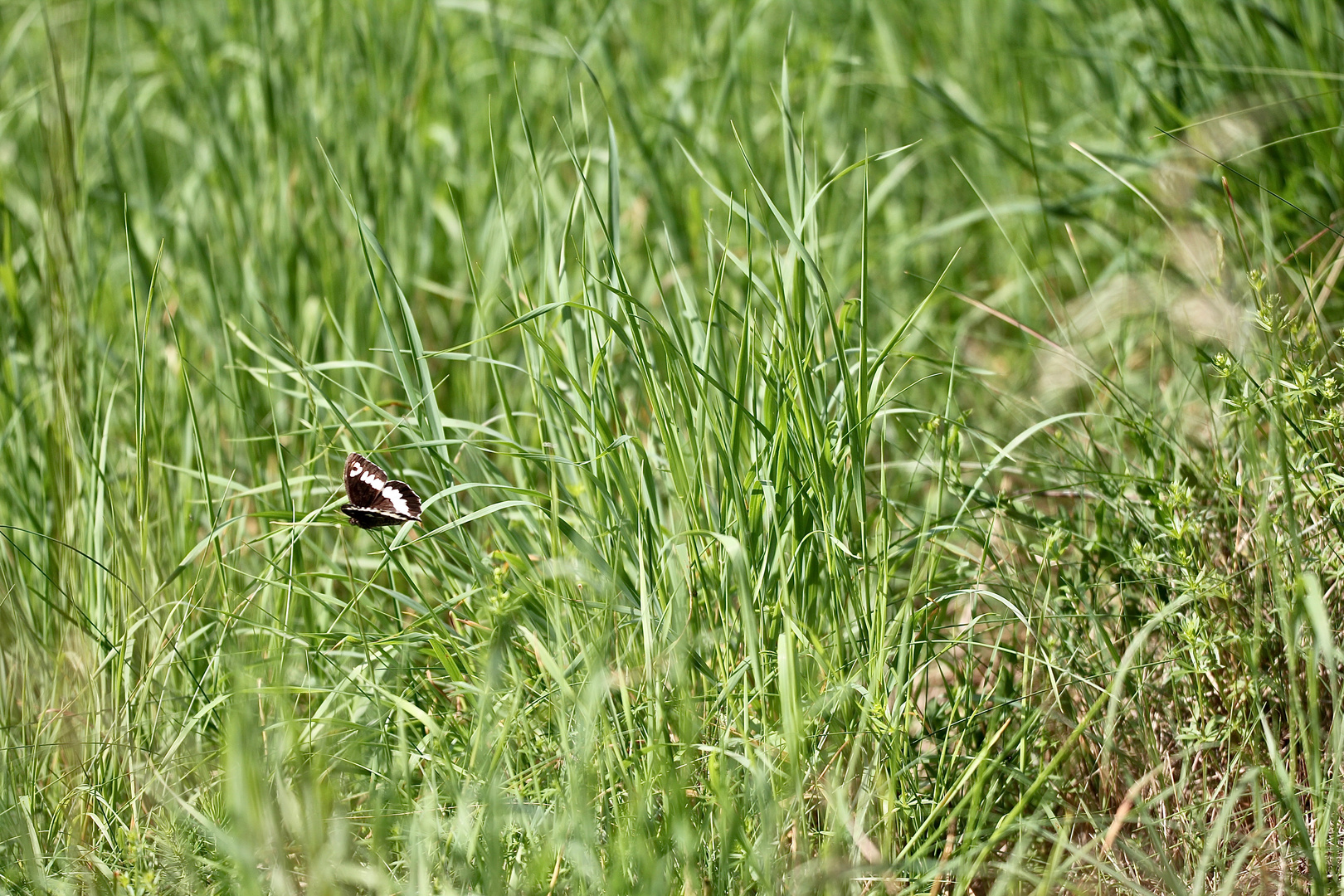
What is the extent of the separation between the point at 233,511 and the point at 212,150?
126 centimetres

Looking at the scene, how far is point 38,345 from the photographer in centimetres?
257

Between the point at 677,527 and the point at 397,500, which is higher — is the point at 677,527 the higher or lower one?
the lower one

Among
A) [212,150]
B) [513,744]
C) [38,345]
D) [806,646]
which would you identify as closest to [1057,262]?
[806,646]

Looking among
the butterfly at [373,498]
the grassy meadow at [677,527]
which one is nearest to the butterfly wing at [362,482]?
the butterfly at [373,498]

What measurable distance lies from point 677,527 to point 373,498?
1.72 feet

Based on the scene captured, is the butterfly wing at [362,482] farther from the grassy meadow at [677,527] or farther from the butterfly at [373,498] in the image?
the grassy meadow at [677,527]

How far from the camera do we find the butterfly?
171 cm

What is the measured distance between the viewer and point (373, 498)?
176 centimetres

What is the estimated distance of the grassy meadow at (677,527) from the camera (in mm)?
1446

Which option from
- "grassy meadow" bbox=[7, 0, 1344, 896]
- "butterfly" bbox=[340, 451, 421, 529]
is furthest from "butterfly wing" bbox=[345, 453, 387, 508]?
"grassy meadow" bbox=[7, 0, 1344, 896]

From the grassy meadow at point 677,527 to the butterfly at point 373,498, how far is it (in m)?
0.05

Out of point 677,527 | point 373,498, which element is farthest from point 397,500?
point 677,527

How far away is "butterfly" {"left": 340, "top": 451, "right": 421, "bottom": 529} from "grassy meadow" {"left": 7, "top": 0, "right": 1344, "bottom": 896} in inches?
2.2

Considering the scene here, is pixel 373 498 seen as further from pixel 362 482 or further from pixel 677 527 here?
pixel 677 527
